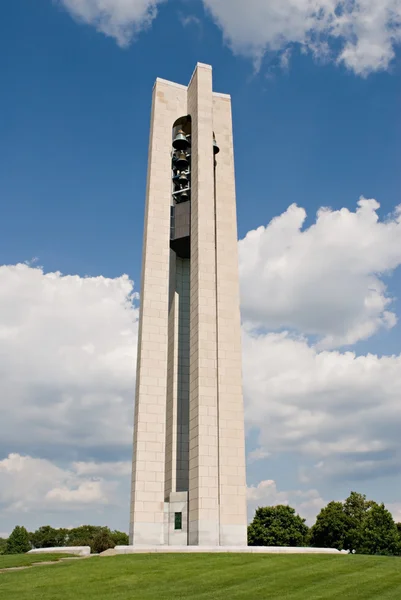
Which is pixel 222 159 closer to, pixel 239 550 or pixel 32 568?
pixel 239 550

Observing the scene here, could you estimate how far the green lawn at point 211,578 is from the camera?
17.8 meters

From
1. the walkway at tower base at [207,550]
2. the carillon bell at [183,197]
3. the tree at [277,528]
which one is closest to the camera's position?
the walkway at tower base at [207,550]

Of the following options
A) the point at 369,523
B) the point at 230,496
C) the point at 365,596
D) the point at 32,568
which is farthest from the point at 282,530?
the point at 365,596

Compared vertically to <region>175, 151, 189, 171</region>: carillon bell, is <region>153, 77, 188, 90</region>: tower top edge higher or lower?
higher

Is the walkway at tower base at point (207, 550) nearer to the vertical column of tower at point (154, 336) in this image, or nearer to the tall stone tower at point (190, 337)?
the tall stone tower at point (190, 337)

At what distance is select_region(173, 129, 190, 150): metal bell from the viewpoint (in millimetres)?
44875

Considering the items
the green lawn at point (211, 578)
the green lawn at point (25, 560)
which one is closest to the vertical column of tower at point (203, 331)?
the green lawn at point (211, 578)

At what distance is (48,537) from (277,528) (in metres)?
59.8

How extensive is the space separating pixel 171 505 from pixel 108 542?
185 ft

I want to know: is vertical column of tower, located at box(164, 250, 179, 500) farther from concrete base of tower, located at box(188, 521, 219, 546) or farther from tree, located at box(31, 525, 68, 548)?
tree, located at box(31, 525, 68, 548)

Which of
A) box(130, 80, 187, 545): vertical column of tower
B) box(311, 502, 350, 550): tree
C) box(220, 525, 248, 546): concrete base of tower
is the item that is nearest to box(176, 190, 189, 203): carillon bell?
box(130, 80, 187, 545): vertical column of tower

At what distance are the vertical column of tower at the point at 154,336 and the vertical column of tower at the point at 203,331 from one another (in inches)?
73.1

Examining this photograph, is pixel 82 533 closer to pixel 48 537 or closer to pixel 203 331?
pixel 48 537

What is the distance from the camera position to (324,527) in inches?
3031
